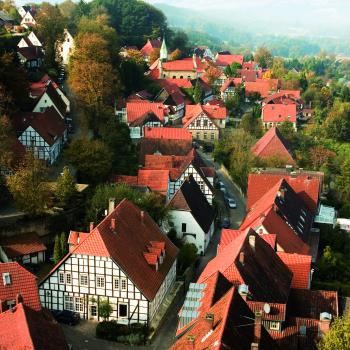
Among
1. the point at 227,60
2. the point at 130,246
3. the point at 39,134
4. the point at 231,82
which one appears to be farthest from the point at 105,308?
the point at 227,60

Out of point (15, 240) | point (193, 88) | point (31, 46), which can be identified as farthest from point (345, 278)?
point (193, 88)

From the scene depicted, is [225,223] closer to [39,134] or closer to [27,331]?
[39,134]

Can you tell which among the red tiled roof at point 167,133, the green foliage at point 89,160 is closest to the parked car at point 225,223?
the green foliage at point 89,160

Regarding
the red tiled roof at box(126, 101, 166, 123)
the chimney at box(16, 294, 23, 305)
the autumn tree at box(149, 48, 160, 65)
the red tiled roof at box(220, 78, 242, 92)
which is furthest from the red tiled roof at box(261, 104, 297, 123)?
the chimney at box(16, 294, 23, 305)

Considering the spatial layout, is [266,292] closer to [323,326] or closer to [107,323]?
[323,326]

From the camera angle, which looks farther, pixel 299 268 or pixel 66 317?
pixel 299 268

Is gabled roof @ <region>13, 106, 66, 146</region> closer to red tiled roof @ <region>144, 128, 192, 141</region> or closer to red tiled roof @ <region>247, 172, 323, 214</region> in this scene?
red tiled roof @ <region>144, 128, 192, 141</region>
